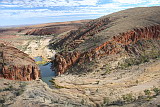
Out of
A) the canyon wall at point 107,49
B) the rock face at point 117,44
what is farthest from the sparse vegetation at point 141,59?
the canyon wall at point 107,49

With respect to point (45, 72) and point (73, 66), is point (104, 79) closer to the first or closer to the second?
point (73, 66)

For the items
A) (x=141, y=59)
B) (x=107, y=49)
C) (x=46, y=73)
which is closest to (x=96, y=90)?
(x=107, y=49)

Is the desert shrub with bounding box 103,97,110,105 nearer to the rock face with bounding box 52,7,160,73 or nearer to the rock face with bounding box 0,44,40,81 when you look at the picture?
the rock face with bounding box 0,44,40,81

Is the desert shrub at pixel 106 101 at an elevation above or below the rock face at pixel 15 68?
below

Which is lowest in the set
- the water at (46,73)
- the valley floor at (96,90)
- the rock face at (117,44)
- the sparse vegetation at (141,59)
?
the water at (46,73)

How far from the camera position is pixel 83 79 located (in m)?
25.2

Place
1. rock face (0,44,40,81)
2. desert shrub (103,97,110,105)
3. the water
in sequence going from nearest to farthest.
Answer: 1. desert shrub (103,97,110,105)
2. rock face (0,44,40,81)
3. the water

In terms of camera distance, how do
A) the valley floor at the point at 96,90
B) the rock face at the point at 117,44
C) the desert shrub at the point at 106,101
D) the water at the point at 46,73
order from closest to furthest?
the valley floor at the point at 96,90
the desert shrub at the point at 106,101
the water at the point at 46,73
the rock face at the point at 117,44

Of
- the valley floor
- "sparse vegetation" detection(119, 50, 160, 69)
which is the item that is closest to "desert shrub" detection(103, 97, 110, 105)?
the valley floor

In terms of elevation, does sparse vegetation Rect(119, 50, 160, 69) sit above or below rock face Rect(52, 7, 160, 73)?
below

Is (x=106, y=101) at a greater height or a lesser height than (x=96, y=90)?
greater

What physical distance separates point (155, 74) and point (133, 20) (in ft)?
55.9

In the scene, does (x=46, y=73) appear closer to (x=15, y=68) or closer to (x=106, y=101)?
(x=15, y=68)

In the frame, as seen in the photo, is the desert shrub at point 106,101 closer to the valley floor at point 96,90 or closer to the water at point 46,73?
the valley floor at point 96,90
